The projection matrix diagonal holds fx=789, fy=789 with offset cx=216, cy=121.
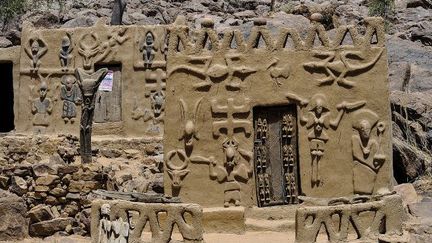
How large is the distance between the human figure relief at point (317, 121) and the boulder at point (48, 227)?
4.02m

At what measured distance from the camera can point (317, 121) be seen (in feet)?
41.9

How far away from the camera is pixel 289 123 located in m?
13.0

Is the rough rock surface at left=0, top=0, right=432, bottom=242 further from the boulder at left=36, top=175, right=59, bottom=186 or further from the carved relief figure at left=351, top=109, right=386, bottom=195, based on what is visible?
the carved relief figure at left=351, top=109, right=386, bottom=195

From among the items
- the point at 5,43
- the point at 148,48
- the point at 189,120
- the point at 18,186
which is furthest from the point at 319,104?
the point at 5,43

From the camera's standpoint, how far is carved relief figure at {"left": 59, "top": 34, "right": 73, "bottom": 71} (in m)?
19.4

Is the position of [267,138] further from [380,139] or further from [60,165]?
[60,165]

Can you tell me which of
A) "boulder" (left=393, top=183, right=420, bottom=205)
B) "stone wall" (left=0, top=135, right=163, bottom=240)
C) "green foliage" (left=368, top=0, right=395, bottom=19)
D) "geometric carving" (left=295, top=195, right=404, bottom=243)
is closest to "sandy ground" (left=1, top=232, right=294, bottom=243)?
"stone wall" (left=0, top=135, right=163, bottom=240)

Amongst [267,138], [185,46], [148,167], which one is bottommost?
[148,167]

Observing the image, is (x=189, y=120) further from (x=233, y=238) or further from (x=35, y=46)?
(x=35, y=46)

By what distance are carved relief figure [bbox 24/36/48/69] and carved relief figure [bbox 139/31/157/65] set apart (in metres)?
2.51

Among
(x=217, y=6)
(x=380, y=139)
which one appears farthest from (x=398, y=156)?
(x=217, y=6)

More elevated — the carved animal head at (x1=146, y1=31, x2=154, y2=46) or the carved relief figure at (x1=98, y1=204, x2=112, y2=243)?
the carved animal head at (x1=146, y1=31, x2=154, y2=46)

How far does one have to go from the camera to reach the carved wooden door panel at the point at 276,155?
13.0 meters

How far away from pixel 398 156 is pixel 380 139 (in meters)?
2.65
